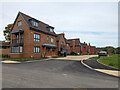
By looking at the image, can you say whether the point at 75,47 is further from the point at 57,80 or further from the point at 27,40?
the point at 57,80

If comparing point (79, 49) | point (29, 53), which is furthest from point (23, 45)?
point (79, 49)

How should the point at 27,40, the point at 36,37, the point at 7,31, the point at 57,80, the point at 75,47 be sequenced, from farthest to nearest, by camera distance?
the point at 75,47 < the point at 7,31 < the point at 36,37 < the point at 27,40 < the point at 57,80

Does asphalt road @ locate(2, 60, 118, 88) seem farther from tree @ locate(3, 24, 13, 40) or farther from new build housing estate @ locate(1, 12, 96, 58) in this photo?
tree @ locate(3, 24, 13, 40)

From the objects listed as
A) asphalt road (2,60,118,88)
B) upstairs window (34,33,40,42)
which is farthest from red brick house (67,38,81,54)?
asphalt road (2,60,118,88)

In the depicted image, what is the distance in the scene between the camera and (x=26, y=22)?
67.3 feet

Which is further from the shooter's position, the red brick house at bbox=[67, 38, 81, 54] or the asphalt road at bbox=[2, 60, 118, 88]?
the red brick house at bbox=[67, 38, 81, 54]

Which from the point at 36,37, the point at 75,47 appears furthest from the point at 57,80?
the point at 75,47

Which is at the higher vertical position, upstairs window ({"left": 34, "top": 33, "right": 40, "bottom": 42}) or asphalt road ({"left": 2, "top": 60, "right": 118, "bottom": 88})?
upstairs window ({"left": 34, "top": 33, "right": 40, "bottom": 42})

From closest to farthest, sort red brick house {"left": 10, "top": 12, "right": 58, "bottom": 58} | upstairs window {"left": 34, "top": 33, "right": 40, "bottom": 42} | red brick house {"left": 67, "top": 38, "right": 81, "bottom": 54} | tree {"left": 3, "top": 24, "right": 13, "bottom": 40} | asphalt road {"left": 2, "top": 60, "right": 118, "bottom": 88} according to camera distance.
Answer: asphalt road {"left": 2, "top": 60, "right": 118, "bottom": 88} < red brick house {"left": 10, "top": 12, "right": 58, "bottom": 58} < upstairs window {"left": 34, "top": 33, "right": 40, "bottom": 42} < tree {"left": 3, "top": 24, "right": 13, "bottom": 40} < red brick house {"left": 67, "top": 38, "right": 81, "bottom": 54}

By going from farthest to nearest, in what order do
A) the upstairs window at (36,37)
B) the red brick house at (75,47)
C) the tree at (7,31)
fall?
the red brick house at (75,47) < the tree at (7,31) < the upstairs window at (36,37)

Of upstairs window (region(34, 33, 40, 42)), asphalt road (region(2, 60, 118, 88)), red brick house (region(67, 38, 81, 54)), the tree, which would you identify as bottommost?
asphalt road (region(2, 60, 118, 88))

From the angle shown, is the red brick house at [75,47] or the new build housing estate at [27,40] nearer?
the new build housing estate at [27,40]

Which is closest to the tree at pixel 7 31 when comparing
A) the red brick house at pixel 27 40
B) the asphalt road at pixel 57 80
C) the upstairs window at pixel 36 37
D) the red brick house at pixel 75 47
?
the red brick house at pixel 27 40

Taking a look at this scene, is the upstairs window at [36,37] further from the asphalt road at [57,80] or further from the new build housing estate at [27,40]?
the asphalt road at [57,80]
